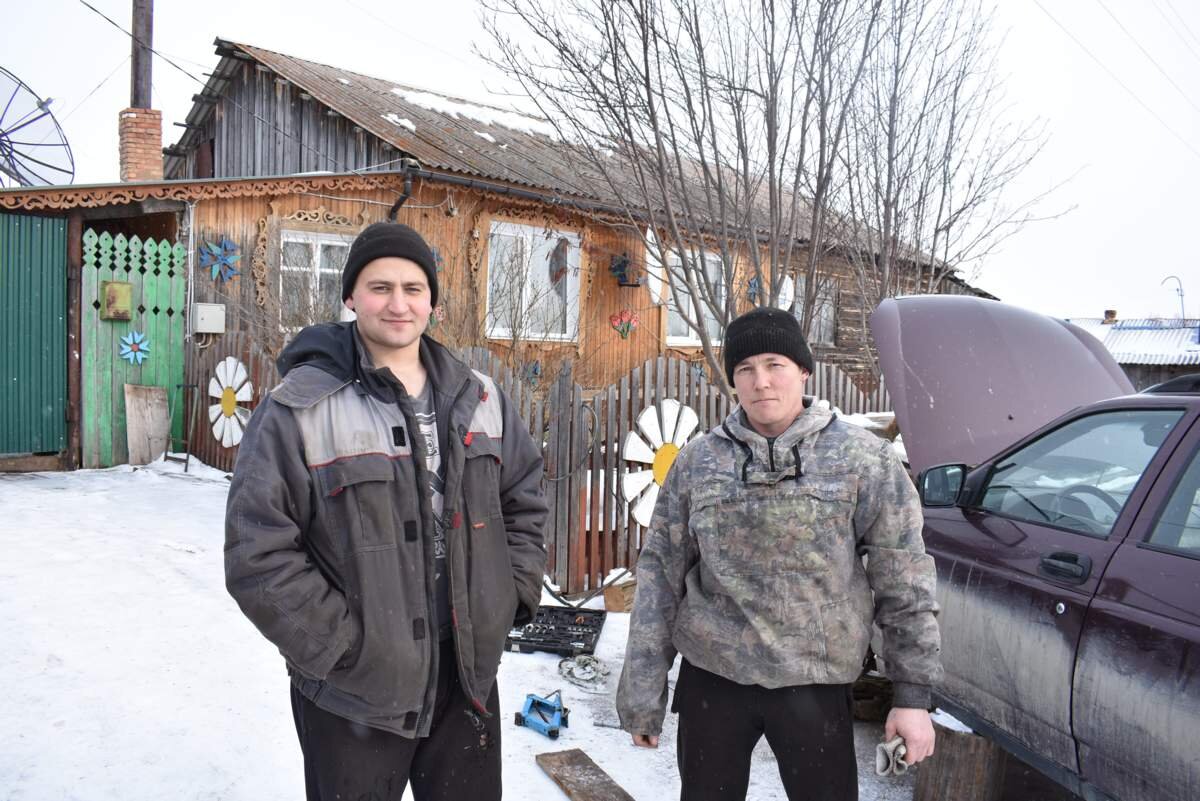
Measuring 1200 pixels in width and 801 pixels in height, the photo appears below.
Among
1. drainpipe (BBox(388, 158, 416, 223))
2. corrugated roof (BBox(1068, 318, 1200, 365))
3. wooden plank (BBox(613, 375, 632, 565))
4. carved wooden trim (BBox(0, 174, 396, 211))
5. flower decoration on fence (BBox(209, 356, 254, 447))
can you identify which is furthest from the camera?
corrugated roof (BBox(1068, 318, 1200, 365))

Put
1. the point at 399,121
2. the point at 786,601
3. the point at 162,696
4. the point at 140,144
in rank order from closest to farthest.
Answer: the point at 786,601, the point at 162,696, the point at 399,121, the point at 140,144

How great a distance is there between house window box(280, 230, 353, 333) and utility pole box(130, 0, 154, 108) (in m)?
6.37

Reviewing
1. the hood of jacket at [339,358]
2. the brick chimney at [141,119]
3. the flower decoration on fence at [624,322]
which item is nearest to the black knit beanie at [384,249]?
the hood of jacket at [339,358]

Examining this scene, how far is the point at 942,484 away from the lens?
3.11 m

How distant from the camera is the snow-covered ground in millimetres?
2951

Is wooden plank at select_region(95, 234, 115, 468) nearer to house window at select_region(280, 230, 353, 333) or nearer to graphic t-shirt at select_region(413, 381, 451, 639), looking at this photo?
house window at select_region(280, 230, 353, 333)

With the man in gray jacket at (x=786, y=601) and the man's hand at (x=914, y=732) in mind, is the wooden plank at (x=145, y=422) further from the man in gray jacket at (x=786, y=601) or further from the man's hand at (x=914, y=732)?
the man's hand at (x=914, y=732)

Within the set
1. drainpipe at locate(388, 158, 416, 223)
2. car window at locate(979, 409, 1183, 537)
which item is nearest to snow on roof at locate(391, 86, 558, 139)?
drainpipe at locate(388, 158, 416, 223)

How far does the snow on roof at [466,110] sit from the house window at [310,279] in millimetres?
5134

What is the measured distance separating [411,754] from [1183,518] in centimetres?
216

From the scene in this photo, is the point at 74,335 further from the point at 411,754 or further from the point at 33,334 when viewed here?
the point at 411,754

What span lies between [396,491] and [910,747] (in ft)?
4.39

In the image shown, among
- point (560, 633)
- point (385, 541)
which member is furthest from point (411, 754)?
point (560, 633)

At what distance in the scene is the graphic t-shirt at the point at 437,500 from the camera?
6.28 feet
